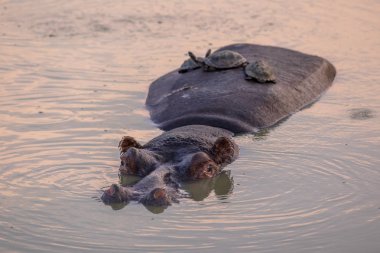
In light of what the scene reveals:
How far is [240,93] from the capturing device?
9.93 metres

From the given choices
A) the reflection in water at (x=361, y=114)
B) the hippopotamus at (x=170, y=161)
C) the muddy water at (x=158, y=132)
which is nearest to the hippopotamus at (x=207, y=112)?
the hippopotamus at (x=170, y=161)

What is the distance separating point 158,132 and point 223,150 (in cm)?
132

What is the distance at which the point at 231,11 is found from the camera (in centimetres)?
1486

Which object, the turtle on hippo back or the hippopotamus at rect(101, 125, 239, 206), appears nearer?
the hippopotamus at rect(101, 125, 239, 206)

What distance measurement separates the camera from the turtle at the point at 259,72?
1020 cm

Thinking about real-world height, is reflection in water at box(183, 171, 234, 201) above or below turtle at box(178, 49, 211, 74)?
above

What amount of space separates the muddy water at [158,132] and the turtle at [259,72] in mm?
594

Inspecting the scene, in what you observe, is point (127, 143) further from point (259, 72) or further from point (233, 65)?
point (233, 65)

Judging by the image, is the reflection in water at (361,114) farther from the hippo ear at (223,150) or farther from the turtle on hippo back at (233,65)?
the hippo ear at (223,150)

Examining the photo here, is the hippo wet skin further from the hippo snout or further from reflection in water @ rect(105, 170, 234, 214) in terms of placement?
the hippo snout

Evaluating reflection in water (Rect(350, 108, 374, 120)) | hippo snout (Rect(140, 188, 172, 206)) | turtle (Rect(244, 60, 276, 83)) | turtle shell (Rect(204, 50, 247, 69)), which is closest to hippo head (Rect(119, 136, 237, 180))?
hippo snout (Rect(140, 188, 172, 206))

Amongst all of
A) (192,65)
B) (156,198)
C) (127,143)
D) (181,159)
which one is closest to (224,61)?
(192,65)

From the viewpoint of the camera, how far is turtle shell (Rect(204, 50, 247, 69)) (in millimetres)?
10625

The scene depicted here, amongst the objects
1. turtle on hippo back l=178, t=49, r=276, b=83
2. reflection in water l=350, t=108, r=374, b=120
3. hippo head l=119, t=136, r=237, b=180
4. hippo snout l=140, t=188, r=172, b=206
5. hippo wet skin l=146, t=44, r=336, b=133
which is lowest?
reflection in water l=350, t=108, r=374, b=120
